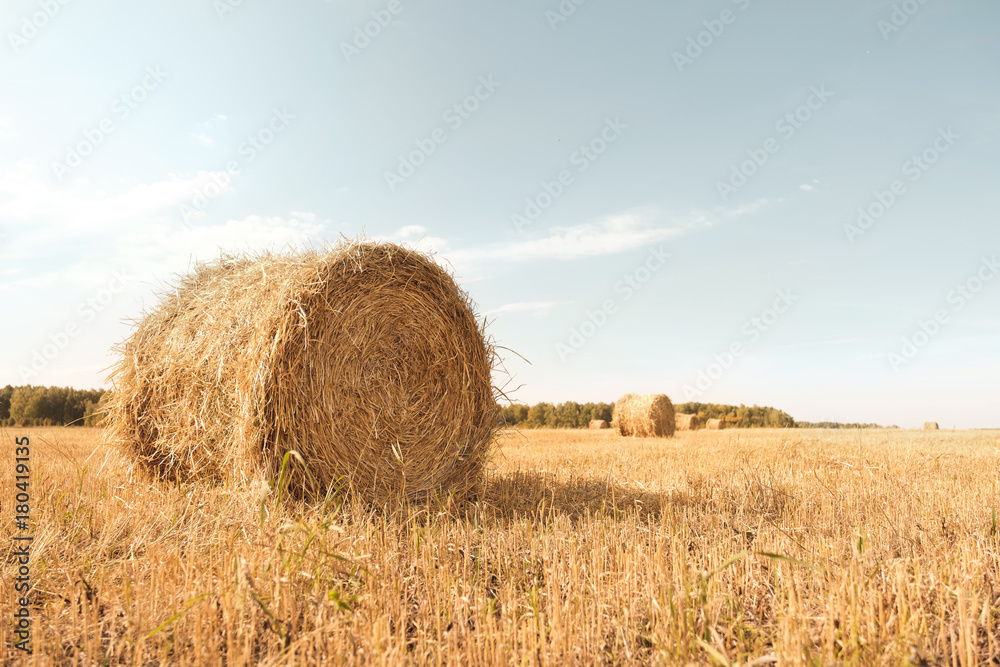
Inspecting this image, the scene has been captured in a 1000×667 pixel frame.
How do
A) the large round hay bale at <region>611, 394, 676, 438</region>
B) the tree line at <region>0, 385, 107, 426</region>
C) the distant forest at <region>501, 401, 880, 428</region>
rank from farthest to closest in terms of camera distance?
1. the distant forest at <region>501, 401, 880, 428</region>
2. the tree line at <region>0, 385, 107, 426</region>
3. the large round hay bale at <region>611, 394, 676, 438</region>

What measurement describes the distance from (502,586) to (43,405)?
89.9 feet

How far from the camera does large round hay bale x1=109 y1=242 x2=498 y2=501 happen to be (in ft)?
13.8

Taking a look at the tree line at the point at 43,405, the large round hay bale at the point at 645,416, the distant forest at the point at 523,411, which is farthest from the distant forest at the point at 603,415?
the tree line at the point at 43,405

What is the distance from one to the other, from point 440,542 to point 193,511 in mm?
1778

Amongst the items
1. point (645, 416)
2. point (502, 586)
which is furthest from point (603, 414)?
point (502, 586)

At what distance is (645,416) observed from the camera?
1792 cm

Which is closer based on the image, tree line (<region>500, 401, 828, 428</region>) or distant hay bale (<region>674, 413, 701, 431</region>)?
distant hay bale (<region>674, 413, 701, 431</region>)

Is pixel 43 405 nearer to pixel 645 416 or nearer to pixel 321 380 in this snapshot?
pixel 645 416

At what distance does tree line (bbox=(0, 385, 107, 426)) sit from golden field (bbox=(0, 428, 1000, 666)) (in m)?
23.2

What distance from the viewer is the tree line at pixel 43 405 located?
891 inches

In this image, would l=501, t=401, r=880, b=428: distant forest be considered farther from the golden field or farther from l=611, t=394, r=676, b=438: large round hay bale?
the golden field

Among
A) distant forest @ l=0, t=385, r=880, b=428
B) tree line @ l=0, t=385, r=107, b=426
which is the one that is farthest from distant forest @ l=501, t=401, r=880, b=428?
tree line @ l=0, t=385, r=107, b=426

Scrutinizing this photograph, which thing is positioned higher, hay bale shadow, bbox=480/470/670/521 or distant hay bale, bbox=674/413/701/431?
distant hay bale, bbox=674/413/701/431

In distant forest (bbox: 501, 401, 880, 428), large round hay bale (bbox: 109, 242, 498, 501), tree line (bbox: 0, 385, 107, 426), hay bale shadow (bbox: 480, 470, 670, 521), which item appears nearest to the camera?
large round hay bale (bbox: 109, 242, 498, 501)
